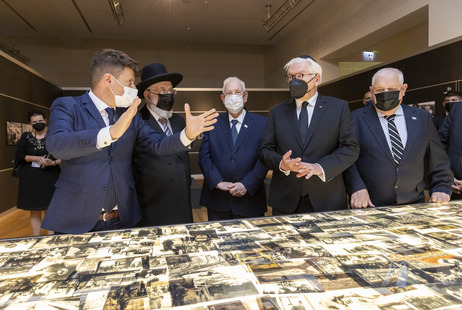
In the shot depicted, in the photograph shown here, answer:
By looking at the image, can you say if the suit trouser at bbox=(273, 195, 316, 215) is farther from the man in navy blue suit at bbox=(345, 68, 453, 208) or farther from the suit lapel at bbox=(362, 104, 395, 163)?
the suit lapel at bbox=(362, 104, 395, 163)

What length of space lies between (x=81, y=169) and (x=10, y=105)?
519cm

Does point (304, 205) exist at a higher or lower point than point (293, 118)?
lower

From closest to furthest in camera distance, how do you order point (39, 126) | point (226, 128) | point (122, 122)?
point (122, 122) < point (226, 128) < point (39, 126)

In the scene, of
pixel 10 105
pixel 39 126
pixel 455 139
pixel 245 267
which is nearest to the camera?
pixel 245 267

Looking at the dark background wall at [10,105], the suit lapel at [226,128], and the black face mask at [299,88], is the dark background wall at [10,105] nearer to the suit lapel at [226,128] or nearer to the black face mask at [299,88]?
the suit lapel at [226,128]

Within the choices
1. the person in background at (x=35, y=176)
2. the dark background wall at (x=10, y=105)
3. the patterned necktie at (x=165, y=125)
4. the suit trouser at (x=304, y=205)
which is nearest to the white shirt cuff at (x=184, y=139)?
the patterned necktie at (x=165, y=125)

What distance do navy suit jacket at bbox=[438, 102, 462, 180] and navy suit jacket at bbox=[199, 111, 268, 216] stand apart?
1767 millimetres

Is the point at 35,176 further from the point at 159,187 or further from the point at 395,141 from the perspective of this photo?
the point at 395,141

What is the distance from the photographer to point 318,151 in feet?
6.52

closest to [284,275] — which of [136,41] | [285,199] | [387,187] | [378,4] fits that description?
[285,199]

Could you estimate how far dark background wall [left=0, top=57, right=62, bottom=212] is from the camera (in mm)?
5426

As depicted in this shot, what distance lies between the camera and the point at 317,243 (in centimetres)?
111

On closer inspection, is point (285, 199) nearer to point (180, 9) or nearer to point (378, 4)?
point (378, 4)

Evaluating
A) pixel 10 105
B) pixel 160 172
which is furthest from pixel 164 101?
pixel 10 105
